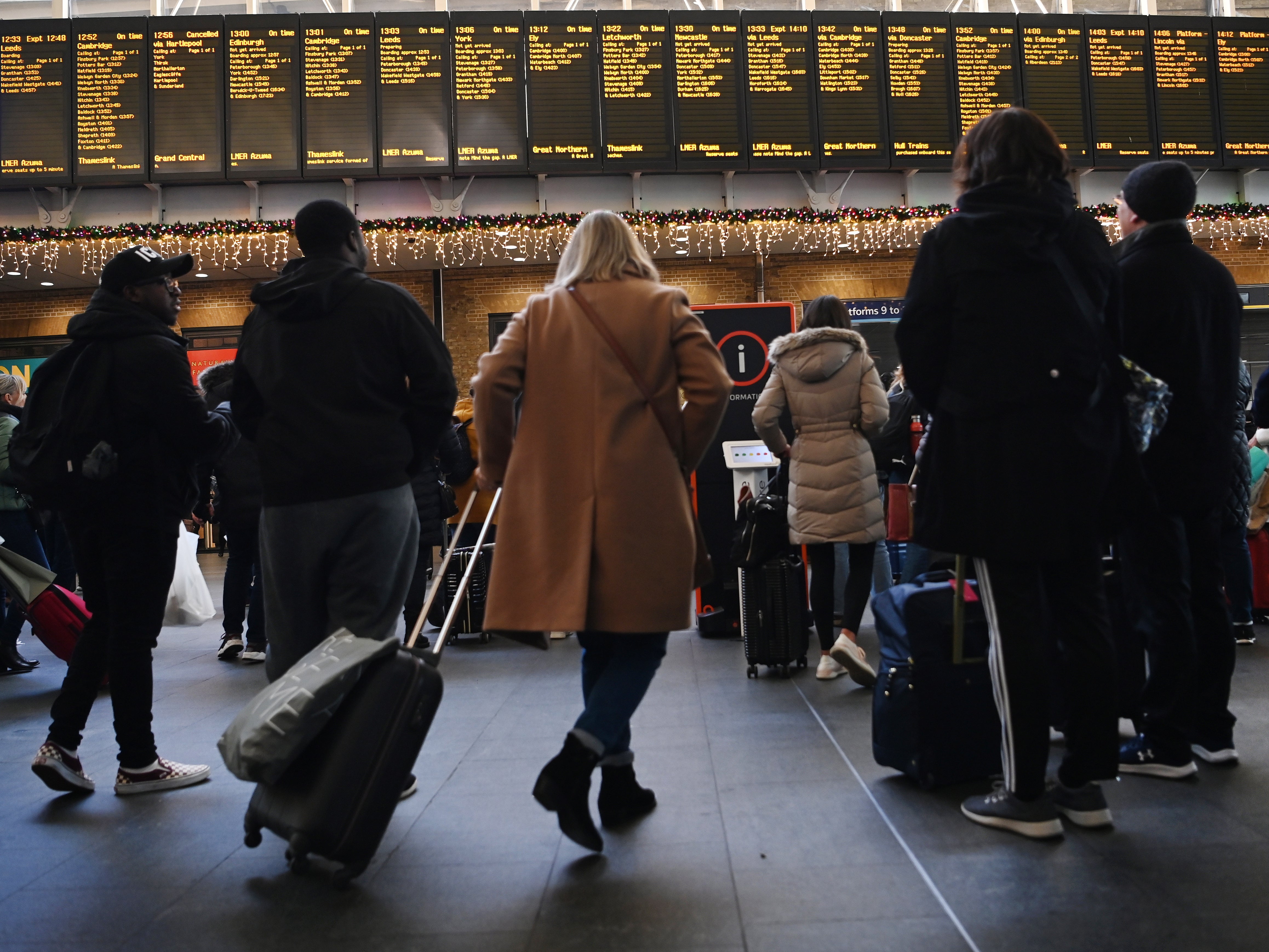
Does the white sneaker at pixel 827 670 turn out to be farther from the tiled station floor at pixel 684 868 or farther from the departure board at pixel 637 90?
the departure board at pixel 637 90

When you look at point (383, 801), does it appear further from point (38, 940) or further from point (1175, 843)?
point (1175, 843)

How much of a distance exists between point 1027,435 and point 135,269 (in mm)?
2739

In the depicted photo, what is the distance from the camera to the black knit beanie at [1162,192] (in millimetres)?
2922

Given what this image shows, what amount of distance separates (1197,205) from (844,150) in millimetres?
4756

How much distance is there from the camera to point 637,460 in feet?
7.86

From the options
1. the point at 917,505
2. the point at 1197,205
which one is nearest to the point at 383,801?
the point at 917,505

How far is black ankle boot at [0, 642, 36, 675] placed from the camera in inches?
221

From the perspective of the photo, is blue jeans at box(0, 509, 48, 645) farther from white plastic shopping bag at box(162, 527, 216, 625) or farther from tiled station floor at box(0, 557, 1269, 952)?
tiled station floor at box(0, 557, 1269, 952)

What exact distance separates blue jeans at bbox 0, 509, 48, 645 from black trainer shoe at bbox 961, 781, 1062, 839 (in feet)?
17.2

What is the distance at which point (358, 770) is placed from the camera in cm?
216

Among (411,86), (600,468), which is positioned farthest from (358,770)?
(411,86)

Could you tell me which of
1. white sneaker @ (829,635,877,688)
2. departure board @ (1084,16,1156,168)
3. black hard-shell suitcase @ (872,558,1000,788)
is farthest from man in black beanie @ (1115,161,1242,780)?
departure board @ (1084,16,1156,168)

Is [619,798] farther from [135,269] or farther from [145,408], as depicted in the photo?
[135,269]

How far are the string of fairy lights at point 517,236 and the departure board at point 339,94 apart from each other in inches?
31.6
